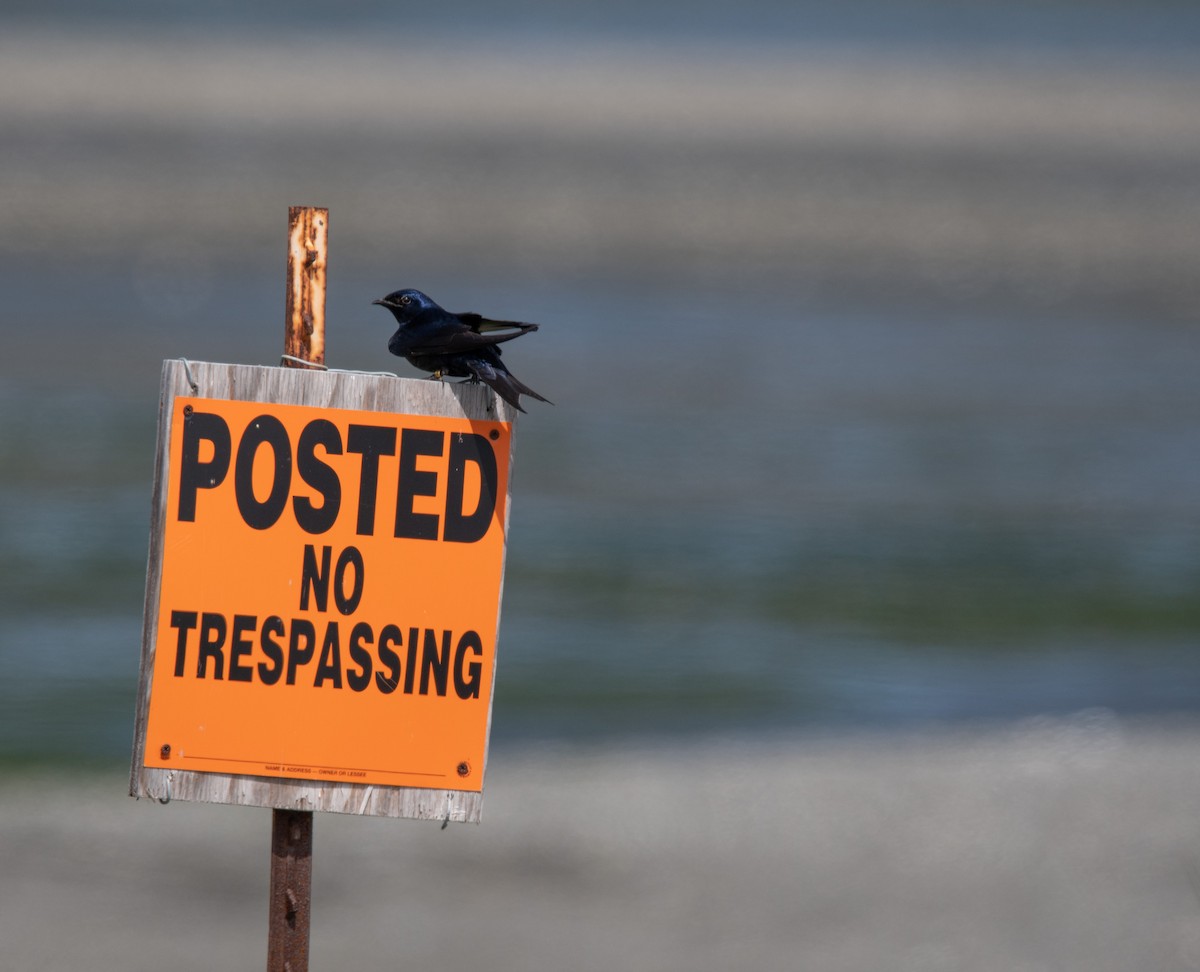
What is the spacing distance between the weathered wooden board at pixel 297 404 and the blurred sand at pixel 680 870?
215 centimetres

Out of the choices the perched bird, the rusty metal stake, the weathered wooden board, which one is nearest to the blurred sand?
the rusty metal stake

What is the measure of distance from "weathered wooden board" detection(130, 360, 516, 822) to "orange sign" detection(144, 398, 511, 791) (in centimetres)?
2

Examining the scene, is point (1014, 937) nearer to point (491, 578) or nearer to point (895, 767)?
point (895, 767)

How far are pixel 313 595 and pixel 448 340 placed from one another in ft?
2.34

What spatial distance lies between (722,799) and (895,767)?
0.85 m

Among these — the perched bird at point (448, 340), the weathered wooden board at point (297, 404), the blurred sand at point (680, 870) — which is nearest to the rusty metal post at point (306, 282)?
the weathered wooden board at point (297, 404)

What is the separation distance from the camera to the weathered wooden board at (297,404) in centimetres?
348

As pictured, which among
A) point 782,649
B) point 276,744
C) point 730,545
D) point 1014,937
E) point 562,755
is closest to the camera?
point 276,744

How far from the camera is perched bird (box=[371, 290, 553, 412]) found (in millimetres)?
3742

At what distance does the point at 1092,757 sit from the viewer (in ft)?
24.5

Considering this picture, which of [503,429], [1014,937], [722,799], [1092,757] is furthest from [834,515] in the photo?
[503,429]

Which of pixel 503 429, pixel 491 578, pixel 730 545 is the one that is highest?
pixel 503 429

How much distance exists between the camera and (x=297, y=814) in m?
3.60

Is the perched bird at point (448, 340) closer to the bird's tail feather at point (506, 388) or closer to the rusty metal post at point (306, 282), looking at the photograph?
the bird's tail feather at point (506, 388)
